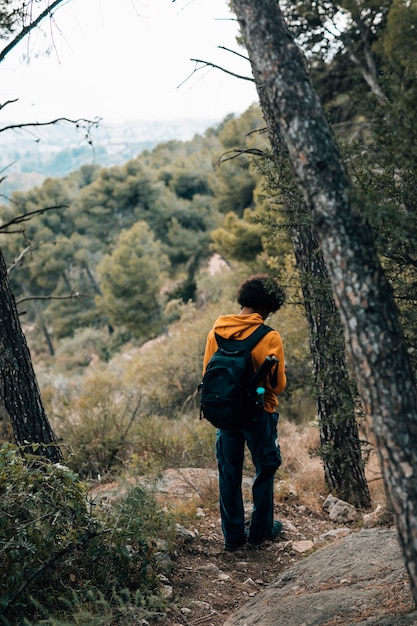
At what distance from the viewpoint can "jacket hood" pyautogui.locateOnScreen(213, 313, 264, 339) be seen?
424cm

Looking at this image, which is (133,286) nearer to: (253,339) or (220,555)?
(220,555)

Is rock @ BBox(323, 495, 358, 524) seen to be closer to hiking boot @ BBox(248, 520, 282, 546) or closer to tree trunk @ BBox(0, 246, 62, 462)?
hiking boot @ BBox(248, 520, 282, 546)

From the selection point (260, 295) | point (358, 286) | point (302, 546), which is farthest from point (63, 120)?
point (302, 546)

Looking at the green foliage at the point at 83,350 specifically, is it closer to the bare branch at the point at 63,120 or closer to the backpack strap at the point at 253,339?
the bare branch at the point at 63,120

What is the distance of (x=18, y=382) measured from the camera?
452 cm

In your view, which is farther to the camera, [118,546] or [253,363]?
[253,363]

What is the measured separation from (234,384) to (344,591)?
4.60 feet

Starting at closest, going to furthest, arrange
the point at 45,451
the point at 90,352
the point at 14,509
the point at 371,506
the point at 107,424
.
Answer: the point at 14,509, the point at 45,451, the point at 371,506, the point at 107,424, the point at 90,352

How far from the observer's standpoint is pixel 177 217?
38.8 meters

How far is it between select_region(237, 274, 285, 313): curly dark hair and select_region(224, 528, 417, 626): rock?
1654mm

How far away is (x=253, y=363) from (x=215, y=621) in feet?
5.25

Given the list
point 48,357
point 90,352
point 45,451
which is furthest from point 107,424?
point 48,357

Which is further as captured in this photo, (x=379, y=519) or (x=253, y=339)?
(x=379, y=519)

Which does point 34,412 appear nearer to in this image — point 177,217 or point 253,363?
point 253,363
